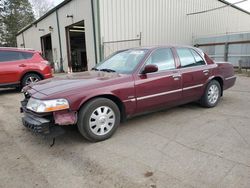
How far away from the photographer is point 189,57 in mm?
4863

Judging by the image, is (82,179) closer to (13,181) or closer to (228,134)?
(13,181)

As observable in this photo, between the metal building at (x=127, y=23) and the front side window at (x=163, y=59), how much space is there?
6.92 meters

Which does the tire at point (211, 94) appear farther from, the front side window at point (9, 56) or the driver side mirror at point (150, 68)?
the front side window at point (9, 56)

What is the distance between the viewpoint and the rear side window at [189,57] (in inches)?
185

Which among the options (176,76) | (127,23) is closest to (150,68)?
(176,76)

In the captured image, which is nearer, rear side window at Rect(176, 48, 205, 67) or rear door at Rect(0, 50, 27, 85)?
rear side window at Rect(176, 48, 205, 67)

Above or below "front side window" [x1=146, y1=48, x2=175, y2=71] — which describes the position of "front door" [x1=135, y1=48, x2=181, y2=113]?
below

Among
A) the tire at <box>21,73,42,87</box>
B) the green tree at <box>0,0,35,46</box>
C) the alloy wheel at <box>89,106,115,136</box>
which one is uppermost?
the green tree at <box>0,0,35,46</box>

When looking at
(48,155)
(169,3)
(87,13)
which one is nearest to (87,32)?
(87,13)

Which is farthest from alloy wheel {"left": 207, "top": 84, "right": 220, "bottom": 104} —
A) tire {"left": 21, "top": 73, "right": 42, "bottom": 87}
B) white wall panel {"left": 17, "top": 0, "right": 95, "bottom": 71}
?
white wall panel {"left": 17, "top": 0, "right": 95, "bottom": 71}

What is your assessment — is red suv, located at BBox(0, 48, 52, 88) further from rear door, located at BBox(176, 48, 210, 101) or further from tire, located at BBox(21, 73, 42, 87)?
rear door, located at BBox(176, 48, 210, 101)

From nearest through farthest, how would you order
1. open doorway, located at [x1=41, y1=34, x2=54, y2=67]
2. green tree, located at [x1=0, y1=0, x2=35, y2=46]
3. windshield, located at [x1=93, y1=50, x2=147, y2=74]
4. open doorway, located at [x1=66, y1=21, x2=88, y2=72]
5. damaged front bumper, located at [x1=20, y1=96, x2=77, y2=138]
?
→ damaged front bumper, located at [x1=20, y1=96, x2=77, y2=138] < windshield, located at [x1=93, y1=50, x2=147, y2=74] < open doorway, located at [x1=66, y1=21, x2=88, y2=72] < open doorway, located at [x1=41, y1=34, x2=54, y2=67] < green tree, located at [x1=0, y1=0, x2=35, y2=46]

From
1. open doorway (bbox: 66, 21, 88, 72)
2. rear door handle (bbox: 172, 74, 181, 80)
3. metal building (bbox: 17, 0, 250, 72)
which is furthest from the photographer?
open doorway (bbox: 66, 21, 88, 72)

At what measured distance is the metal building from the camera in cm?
1116
